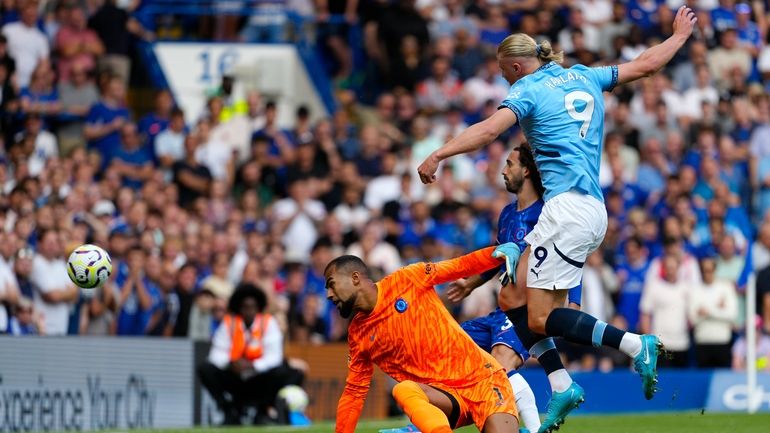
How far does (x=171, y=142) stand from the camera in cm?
2103

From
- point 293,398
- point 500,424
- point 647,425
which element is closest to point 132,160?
point 293,398

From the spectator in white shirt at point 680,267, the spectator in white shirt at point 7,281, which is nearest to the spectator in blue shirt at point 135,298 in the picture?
the spectator in white shirt at point 7,281

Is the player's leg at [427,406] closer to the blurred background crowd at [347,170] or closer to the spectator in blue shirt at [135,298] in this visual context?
the blurred background crowd at [347,170]

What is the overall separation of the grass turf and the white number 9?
335cm

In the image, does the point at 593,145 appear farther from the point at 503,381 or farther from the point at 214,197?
the point at 214,197

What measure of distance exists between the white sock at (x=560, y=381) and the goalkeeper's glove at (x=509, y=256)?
3.46 ft

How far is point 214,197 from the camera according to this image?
20422mm

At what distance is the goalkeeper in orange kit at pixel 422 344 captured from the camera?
9.66 metres

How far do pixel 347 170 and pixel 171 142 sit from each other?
2430 millimetres

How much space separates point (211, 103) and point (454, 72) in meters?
4.34

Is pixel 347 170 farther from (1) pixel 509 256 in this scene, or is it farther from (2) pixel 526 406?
Answer: (1) pixel 509 256

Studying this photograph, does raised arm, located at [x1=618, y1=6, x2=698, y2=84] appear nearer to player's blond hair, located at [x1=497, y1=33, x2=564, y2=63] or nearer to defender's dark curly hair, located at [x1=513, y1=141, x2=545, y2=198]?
player's blond hair, located at [x1=497, y1=33, x2=564, y2=63]

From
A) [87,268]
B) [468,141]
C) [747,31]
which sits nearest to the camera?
[468,141]

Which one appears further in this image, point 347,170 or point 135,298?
point 347,170
